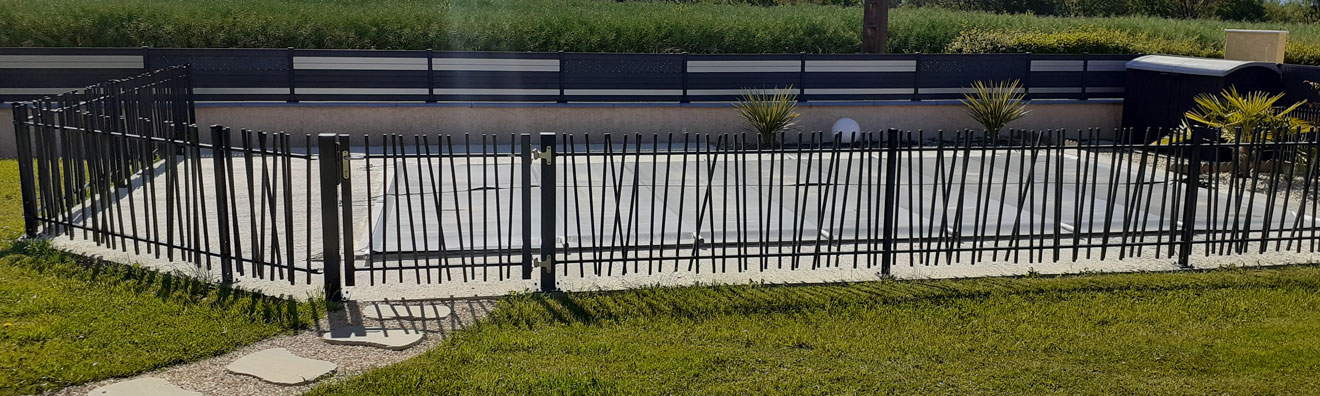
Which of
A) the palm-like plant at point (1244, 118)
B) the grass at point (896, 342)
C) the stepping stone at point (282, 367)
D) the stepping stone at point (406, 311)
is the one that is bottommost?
the stepping stone at point (406, 311)

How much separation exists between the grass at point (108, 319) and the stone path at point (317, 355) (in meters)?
0.13

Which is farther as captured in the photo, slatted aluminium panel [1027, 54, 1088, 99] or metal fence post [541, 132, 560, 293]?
slatted aluminium panel [1027, 54, 1088, 99]

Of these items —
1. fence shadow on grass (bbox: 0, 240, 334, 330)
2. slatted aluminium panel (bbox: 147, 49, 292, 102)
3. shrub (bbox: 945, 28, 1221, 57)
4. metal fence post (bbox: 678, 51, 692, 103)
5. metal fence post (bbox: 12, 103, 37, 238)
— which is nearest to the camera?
fence shadow on grass (bbox: 0, 240, 334, 330)

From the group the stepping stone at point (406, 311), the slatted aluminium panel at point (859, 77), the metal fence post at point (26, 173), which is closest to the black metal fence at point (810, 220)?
the stepping stone at point (406, 311)

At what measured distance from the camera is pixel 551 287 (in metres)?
7.38

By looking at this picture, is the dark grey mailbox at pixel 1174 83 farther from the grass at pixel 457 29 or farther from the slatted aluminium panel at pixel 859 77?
the grass at pixel 457 29

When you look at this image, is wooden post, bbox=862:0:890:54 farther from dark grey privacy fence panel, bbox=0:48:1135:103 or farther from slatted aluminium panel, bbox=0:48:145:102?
slatted aluminium panel, bbox=0:48:145:102

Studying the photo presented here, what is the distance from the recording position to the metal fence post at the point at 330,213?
275 inches

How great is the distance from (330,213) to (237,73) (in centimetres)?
930

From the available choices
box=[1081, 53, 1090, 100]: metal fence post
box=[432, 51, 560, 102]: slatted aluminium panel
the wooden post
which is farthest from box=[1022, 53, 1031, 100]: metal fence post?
box=[432, 51, 560, 102]: slatted aluminium panel

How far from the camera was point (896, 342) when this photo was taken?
627 centimetres

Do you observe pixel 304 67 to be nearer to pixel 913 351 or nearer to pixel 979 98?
pixel 979 98

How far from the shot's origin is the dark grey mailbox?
49.3 feet

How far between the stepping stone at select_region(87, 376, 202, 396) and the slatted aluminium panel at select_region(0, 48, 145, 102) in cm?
1065
